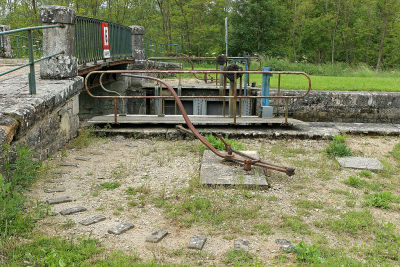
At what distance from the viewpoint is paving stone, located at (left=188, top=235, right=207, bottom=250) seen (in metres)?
3.58

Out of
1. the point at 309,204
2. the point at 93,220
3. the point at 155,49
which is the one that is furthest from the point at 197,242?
the point at 155,49

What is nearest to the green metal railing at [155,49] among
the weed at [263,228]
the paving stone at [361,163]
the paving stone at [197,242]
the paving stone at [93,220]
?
the paving stone at [361,163]

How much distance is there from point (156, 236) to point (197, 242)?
1.32ft

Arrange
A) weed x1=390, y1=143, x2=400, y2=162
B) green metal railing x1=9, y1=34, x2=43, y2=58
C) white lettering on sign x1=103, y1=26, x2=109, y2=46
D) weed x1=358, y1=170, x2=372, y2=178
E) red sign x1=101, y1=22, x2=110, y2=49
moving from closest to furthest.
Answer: weed x1=358, y1=170, x2=372, y2=178 < weed x1=390, y1=143, x2=400, y2=162 < red sign x1=101, y1=22, x2=110, y2=49 < white lettering on sign x1=103, y1=26, x2=109, y2=46 < green metal railing x1=9, y1=34, x2=43, y2=58

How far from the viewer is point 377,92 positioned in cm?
1142

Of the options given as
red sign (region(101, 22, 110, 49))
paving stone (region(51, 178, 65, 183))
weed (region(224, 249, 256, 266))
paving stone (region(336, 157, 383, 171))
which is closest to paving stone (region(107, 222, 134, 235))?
weed (region(224, 249, 256, 266))

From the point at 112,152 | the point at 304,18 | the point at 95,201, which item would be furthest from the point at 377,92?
the point at 304,18

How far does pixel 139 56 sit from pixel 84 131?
10693 millimetres

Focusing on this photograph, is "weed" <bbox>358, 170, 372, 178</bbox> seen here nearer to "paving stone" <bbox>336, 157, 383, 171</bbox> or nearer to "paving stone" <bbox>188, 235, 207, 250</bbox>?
"paving stone" <bbox>336, 157, 383, 171</bbox>

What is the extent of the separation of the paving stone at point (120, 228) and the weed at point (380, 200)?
2.77m

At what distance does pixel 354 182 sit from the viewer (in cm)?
543

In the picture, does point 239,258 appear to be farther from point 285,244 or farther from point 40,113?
point 40,113

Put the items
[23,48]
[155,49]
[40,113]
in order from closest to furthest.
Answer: [40,113] < [23,48] < [155,49]

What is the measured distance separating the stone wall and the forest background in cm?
1970
